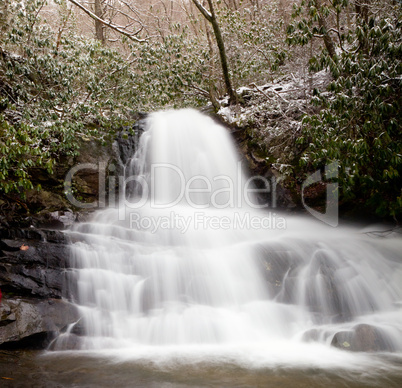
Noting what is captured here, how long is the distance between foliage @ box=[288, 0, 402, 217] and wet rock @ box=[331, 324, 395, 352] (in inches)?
98.5

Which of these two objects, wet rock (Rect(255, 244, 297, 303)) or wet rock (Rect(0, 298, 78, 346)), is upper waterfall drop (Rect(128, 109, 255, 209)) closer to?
wet rock (Rect(255, 244, 297, 303))

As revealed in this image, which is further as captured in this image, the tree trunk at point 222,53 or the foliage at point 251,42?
the foliage at point 251,42

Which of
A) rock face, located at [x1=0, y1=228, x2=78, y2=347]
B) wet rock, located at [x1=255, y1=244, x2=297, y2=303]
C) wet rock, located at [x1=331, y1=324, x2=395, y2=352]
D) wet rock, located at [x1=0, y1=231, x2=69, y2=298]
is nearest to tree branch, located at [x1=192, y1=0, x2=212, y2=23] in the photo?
wet rock, located at [x1=255, y1=244, x2=297, y2=303]

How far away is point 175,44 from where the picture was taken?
381 inches

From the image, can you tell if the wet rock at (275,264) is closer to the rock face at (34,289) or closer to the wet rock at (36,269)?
the rock face at (34,289)

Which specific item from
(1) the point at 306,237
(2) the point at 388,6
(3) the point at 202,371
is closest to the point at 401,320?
(1) the point at 306,237

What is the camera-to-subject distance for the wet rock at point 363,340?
434cm

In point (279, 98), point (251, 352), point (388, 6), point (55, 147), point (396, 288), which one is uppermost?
point (388, 6)

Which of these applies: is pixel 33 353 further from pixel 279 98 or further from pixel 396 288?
pixel 279 98

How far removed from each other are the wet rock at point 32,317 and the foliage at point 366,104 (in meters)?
4.93

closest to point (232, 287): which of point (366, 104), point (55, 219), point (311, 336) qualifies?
point (311, 336)

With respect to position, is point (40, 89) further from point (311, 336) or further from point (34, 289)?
point (311, 336)

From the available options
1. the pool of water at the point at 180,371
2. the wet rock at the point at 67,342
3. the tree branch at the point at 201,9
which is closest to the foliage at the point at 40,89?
the tree branch at the point at 201,9

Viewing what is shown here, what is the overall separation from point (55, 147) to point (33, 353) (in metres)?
5.18
